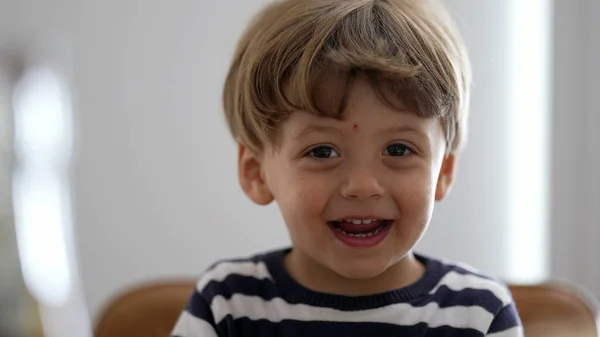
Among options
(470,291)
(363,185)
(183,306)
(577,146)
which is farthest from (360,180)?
(577,146)

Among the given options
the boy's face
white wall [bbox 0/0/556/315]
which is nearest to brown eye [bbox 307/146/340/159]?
the boy's face

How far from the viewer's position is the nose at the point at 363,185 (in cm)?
86

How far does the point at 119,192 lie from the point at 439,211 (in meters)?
0.73

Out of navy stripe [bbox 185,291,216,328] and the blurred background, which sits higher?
the blurred background

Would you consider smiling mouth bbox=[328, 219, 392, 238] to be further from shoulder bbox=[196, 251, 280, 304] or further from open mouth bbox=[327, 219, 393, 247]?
shoulder bbox=[196, 251, 280, 304]

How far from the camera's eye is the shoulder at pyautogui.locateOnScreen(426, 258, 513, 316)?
97 cm

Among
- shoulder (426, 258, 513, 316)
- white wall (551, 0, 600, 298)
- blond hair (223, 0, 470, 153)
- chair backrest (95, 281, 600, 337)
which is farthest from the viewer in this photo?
white wall (551, 0, 600, 298)

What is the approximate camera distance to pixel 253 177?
3.36ft

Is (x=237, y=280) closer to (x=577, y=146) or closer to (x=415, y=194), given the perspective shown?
(x=415, y=194)

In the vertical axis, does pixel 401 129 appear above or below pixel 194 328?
above

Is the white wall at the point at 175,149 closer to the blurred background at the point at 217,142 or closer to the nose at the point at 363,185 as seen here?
the blurred background at the point at 217,142

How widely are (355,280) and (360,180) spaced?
0.18 m

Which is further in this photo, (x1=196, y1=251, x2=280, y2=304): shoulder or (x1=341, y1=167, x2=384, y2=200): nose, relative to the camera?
(x1=196, y1=251, x2=280, y2=304): shoulder

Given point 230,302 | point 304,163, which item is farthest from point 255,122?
point 230,302
